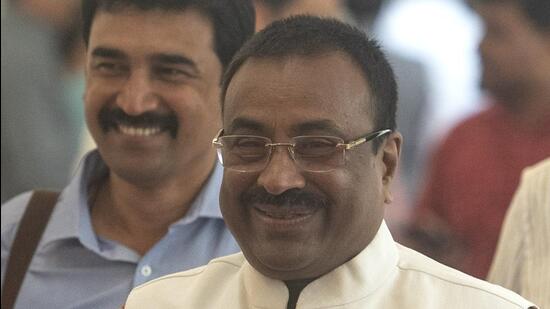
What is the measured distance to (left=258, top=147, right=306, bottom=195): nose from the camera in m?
2.05

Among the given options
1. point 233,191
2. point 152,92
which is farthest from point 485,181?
point 233,191

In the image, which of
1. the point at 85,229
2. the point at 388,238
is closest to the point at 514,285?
the point at 388,238

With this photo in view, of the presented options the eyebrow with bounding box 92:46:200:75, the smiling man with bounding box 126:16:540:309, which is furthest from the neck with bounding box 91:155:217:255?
the smiling man with bounding box 126:16:540:309

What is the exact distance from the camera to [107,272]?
115 inches

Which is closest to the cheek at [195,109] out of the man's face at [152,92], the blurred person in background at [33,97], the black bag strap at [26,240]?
the man's face at [152,92]

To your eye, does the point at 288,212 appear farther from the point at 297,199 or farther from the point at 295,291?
the point at 295,291

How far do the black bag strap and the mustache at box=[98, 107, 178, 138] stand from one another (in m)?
0.33

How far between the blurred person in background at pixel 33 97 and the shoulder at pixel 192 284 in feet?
6.80

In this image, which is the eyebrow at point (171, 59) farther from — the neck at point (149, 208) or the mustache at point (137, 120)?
the neck at point (149, 208)

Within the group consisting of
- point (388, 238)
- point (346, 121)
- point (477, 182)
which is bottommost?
point (477, 182)

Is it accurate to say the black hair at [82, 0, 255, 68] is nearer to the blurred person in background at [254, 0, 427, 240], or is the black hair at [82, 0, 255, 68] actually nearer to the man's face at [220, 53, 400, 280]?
the man's face at [220, 53, 400, 280]

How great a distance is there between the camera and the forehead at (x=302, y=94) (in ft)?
6.80

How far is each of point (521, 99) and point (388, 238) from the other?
1.91 m

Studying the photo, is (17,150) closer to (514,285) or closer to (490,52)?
(490,52)
